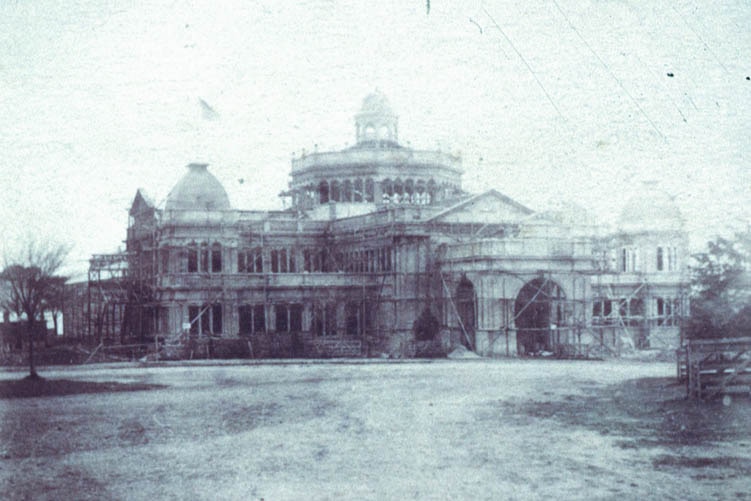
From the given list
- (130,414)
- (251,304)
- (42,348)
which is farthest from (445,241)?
(130,414)

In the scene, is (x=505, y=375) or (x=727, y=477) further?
(x=505, y=375)

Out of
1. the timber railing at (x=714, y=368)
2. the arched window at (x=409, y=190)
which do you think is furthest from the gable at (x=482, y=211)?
the timber railing at (x=714, y=368)

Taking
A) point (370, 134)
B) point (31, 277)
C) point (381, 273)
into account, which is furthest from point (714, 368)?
point (370, 134)

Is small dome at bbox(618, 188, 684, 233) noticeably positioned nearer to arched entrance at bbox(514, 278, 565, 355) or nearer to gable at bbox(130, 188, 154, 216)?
arched entrance at bbox(514, 278, 565, 355)

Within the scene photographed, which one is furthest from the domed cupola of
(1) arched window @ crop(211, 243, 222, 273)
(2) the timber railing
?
(2) the timber railing

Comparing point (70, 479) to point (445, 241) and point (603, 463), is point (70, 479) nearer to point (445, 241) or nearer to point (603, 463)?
point (603, 463)

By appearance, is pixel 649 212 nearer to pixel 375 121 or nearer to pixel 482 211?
pixel 482 211
